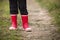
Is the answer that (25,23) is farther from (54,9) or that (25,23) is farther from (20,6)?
(54,9)

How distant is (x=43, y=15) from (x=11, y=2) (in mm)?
1693

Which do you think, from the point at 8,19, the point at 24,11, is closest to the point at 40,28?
the point at 24,11

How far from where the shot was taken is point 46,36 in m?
4.11

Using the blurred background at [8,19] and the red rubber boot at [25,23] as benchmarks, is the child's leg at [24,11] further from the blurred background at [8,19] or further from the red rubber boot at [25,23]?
the blurred background at [8,19]

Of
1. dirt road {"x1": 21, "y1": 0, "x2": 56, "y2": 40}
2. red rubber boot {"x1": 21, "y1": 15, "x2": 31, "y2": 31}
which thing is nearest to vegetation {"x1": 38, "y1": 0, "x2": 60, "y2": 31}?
dirt road {"x1": 21, "y1": 0, "x2": 56, "y2": 40}

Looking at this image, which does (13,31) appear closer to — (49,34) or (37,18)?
(49,34)

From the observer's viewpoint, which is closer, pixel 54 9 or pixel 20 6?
pixel 20 6

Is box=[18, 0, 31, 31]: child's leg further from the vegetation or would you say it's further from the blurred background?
the vegetation

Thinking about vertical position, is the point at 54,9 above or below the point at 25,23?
below

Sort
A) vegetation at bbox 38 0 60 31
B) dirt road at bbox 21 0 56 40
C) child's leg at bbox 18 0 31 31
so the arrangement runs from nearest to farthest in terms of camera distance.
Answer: dirt road at bbox 21 0 56 40, child's leg at bbox 18 0 31 31, vegetation at bbox 38 0 60 31

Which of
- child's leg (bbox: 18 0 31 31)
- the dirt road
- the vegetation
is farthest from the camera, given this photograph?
the vegetation

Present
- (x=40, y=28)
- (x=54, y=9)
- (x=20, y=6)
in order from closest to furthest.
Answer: (x=20, y=6) < (x=40, y=28) < (x=54, y=9)

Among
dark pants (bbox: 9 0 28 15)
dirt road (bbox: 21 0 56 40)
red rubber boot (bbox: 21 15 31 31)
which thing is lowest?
dirt road (bbox: 21 0 56 40)

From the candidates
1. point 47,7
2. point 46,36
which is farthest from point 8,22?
point 47,7
